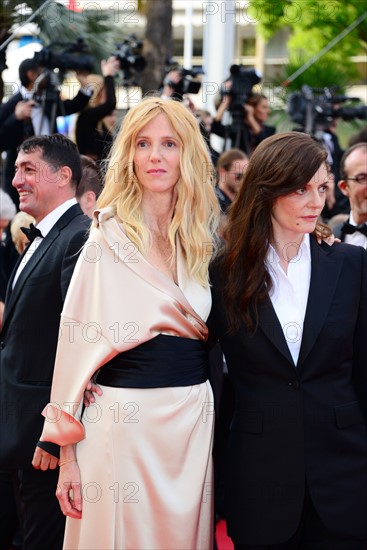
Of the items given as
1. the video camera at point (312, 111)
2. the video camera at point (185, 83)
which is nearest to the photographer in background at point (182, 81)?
the video camera at point (185, 83)

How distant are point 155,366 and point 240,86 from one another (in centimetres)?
456

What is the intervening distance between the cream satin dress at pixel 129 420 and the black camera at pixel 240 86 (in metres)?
4.34

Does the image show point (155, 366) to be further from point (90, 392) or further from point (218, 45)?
point (218, 45)

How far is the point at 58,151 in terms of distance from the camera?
3.59 m

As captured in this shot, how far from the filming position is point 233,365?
2746mm

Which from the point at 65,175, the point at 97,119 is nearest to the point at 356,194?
the point at 65,175

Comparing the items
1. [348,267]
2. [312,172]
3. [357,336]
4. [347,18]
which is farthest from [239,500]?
[347,18]

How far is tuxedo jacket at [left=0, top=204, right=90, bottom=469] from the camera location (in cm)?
318

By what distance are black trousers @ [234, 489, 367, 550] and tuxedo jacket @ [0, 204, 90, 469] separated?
0.93m

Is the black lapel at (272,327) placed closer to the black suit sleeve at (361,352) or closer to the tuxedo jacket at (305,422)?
the tuxedo jacket at (305,422)

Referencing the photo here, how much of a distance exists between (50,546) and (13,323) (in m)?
0.83

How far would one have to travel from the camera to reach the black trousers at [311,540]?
8.59 feet

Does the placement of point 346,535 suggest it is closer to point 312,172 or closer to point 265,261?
point 265,261

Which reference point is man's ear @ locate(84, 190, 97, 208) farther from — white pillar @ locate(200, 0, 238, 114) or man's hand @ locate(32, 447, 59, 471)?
white pillar @ locate(200, 0, 238, 114)
